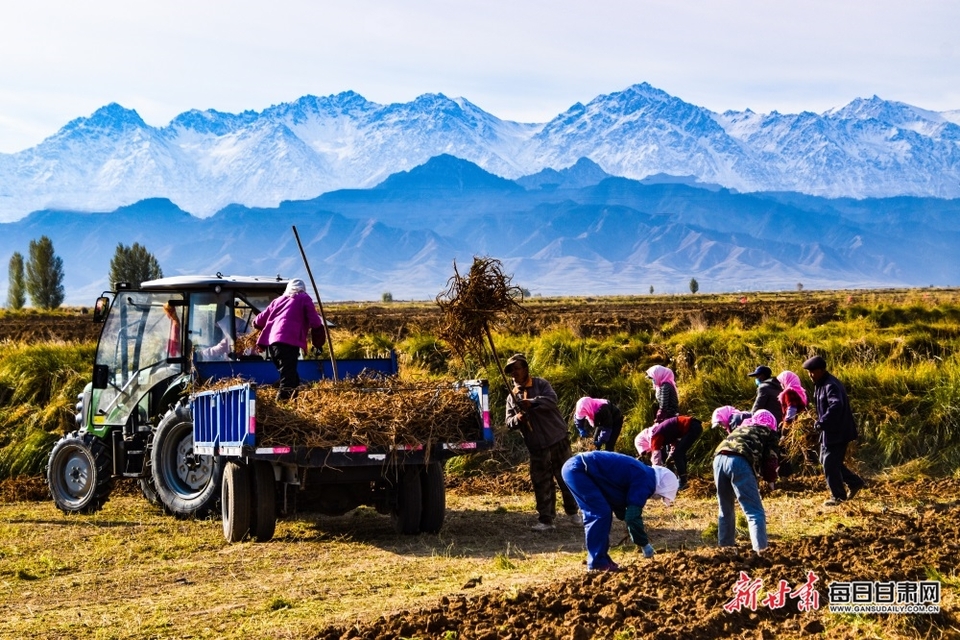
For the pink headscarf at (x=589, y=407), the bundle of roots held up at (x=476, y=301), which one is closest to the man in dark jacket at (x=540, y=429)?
the bundle of roots held up at (x=476, y=301)

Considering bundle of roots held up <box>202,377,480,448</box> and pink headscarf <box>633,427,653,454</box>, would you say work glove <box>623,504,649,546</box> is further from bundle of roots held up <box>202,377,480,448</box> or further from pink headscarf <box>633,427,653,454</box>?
pink headscarf <box>633,427,653,454</box>

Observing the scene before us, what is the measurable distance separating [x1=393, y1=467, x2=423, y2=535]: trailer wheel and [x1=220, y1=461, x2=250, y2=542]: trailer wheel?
5.27 feet

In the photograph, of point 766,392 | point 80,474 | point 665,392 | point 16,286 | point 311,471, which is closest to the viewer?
point 311,471

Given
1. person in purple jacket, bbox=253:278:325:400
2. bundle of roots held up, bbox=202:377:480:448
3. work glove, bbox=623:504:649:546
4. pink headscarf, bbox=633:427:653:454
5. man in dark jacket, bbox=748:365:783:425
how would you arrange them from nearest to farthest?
work glove, bbox=623:504:649:546 → bundle of roots held up, bbox=202:377:480:448 → person in purple jacket, bbox=253:278:325:400 → man in dark jacket, bbox=748:365:783:425 → pink headscarf, bbox=633:427:653:454

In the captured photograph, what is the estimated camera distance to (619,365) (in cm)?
2112

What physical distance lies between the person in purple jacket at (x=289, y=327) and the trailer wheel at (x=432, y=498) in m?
1.68

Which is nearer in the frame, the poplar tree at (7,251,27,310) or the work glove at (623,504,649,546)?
the work glove at (623,504,649,546)

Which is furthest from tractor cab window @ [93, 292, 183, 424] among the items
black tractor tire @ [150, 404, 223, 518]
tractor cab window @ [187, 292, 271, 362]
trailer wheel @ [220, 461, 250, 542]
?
trailer wheel @ [220, 461, 250, 542]

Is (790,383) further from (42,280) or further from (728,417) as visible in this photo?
(42,280)

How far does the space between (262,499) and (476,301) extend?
2998 millimetres

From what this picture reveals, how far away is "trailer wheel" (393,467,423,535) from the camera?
43.4ft

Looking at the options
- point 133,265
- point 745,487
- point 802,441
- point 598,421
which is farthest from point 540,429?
point 133,265

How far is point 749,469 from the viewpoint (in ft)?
35.5

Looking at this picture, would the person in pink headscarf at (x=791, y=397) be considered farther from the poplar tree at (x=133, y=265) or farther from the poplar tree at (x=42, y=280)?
the poplar tree at (x=42, y=280)
